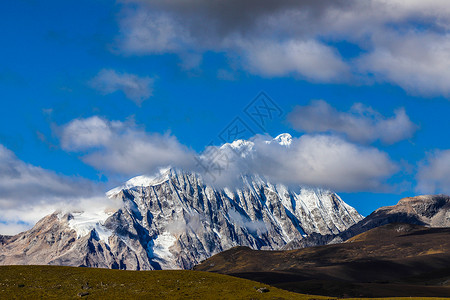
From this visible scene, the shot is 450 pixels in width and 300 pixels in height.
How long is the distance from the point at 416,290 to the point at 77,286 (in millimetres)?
139470

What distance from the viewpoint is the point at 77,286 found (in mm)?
97625

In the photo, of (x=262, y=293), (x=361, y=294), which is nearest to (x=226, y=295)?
(x=262, y=293)

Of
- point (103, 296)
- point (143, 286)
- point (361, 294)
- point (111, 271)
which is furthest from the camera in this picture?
point (361, 294)

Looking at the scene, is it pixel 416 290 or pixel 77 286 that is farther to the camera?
pixel 416 290

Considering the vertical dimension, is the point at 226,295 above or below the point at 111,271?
below

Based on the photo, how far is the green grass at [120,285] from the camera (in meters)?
93.8

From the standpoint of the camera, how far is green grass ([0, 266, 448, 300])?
93.8 m

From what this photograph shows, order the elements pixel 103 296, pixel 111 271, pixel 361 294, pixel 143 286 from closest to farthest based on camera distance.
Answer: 1. pixel 103 296
2. pixel 143 286
3. pixel 111 271
4. pixel 361 294

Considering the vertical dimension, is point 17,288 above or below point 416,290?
above

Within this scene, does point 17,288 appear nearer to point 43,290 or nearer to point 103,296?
point 43,290

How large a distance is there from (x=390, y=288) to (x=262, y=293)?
114619mm

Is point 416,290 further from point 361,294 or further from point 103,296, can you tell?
point 103,296

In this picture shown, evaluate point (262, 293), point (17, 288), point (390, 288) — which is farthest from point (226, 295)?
point (390, 288)

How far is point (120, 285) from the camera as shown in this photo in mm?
99188
